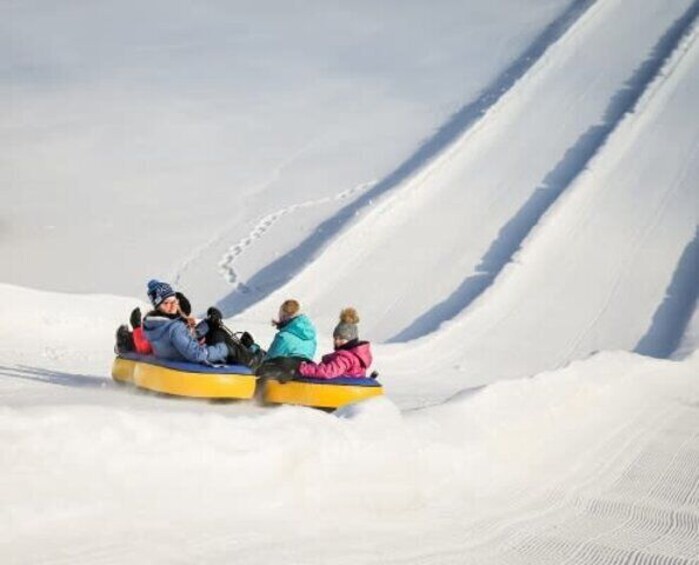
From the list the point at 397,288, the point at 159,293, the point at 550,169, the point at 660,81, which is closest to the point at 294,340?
the point at 159,293

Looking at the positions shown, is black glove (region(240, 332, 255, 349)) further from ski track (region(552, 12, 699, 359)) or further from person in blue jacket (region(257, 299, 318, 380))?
ski track (region(552, 12, 699, 359))

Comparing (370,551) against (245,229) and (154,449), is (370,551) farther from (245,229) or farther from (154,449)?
(245,229)

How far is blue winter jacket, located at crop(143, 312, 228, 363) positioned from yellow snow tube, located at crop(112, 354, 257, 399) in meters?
0.08

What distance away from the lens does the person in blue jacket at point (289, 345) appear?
769cm

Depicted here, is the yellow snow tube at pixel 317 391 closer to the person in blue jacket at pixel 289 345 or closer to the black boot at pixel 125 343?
the person in blue jacket at pixel 289 345

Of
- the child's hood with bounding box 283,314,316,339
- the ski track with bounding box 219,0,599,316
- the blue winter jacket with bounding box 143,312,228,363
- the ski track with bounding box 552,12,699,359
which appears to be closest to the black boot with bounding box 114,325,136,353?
the blue winter jacket with bounding box 143,312,228,363

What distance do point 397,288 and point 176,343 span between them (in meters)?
11.2

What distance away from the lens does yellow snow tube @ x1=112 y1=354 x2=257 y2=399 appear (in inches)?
289

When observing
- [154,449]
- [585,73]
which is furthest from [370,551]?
[585,73]

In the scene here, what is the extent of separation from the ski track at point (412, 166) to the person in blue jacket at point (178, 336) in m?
9.75

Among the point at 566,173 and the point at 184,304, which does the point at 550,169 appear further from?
the point at 184,304

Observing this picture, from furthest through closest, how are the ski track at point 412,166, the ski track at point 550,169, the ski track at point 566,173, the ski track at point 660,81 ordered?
1. the ski track at point 412,166
2. the ski track at point 550,169
3. the ski track at point 566,173
4. the ski track at point 660,81

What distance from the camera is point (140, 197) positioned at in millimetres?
25469

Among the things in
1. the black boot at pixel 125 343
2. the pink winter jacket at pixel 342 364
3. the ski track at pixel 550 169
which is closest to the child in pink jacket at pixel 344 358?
the pink winter jacket at pixel 342 364
